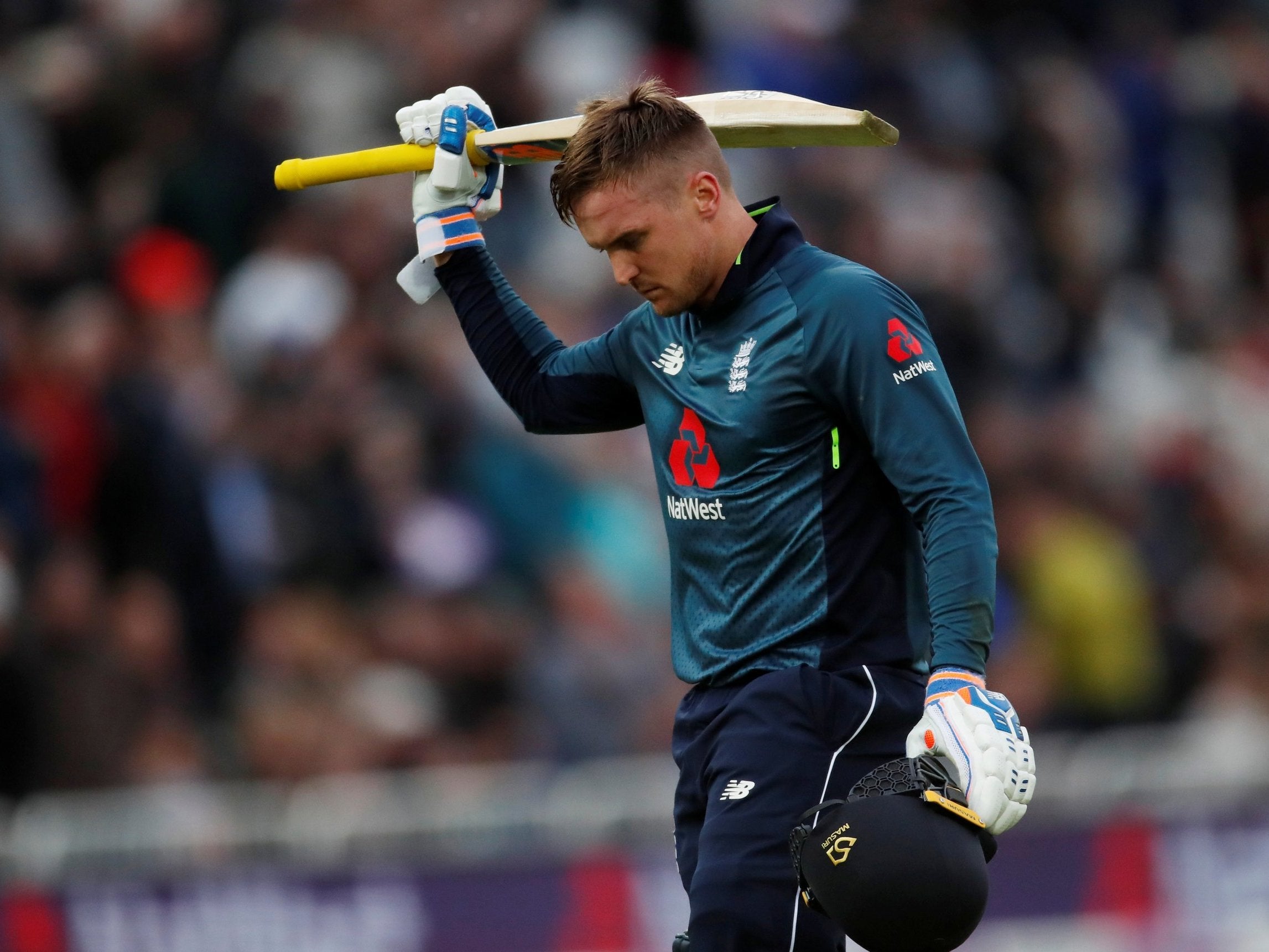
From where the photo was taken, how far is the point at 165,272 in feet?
32.2

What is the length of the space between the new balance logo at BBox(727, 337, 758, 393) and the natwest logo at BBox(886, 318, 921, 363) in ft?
0.95

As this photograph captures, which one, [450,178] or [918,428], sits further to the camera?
[450,178]

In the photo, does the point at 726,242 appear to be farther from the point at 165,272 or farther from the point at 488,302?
the point at 165,272

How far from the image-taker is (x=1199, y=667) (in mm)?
10000

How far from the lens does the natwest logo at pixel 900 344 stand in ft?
13.2

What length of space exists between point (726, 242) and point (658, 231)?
0.50ft

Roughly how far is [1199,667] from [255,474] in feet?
14.3

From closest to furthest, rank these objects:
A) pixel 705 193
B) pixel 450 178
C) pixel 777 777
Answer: pixel 777 777 < pixel 705 193 < pixel 450 178

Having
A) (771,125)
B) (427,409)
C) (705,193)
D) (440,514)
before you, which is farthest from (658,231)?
(427,409)

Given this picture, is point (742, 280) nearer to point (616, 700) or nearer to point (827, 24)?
point (616, 700)

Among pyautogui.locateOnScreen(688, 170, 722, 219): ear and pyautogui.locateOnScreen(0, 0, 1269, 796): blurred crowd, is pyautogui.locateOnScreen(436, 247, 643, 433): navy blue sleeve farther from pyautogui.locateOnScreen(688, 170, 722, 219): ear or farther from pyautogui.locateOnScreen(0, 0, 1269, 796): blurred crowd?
pyautogui.locateOnScreen(0, 0, 1269, 796): blurred crowd

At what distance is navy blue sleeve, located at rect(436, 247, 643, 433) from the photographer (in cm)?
469

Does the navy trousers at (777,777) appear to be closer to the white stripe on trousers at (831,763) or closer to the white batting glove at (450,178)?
the white stripe on trousers at (831,763)

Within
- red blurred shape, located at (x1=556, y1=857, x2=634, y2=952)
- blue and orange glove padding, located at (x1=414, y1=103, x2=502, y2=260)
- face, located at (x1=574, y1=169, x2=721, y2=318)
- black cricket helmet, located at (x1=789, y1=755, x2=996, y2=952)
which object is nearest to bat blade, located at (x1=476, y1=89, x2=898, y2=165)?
blue and orange glove padding, located at (x1=414, y1=103, x2=502, y2=260)
